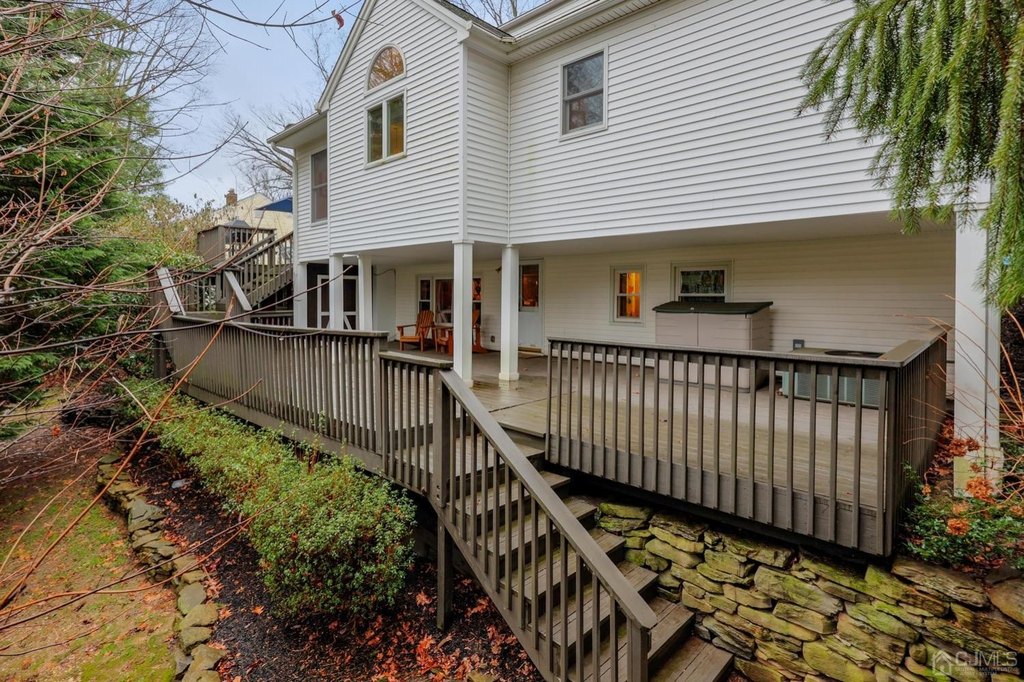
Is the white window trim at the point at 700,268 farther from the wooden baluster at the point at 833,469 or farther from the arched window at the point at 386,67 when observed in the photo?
the arched window at the point at 386,67

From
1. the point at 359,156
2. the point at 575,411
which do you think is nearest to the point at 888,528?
the point at 575,411

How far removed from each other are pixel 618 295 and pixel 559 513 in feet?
22.2

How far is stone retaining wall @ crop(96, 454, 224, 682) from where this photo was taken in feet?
11.4

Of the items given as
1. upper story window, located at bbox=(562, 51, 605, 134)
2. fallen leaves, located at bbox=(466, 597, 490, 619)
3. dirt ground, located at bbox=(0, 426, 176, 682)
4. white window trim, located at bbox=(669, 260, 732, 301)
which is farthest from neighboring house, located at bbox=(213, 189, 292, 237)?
fallen leaves, located at bbox=(466, 597, 490, 619)

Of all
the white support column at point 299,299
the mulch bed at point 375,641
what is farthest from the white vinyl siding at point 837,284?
the white support column at point 299,299

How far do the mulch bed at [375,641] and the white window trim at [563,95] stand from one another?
5.88 m

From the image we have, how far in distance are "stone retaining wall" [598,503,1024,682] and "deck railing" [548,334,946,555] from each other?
0.29 meters

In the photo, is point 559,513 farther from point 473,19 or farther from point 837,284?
point 473,19

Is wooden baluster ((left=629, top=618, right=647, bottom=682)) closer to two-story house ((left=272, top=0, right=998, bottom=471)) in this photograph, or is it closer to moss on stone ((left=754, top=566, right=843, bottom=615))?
moss on stone ((left=754, top=566, right=843, bottom=615))

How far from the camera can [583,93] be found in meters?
7.15

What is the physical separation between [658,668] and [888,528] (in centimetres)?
163

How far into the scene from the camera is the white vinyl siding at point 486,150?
7426 millimetres

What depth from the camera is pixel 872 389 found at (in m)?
5.69

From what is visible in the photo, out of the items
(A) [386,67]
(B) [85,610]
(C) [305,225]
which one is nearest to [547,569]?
(B) [85,610]
